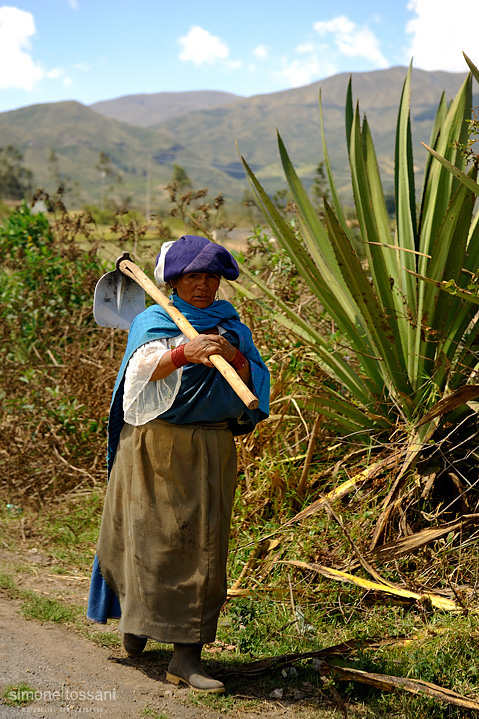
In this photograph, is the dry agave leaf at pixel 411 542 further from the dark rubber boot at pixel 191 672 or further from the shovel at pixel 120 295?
the shovel at pixel 120 295

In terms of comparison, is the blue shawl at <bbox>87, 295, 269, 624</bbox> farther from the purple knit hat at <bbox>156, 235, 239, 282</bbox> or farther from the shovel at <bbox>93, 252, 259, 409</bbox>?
the shovel at <bbox>93, 252, 259, 409</bbox>

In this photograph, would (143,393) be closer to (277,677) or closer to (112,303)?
(112,303)

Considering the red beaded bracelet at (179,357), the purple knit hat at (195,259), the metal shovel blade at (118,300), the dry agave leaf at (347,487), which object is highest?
the purple knit hat at (195,259)

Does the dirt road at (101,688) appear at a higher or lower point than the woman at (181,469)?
lower

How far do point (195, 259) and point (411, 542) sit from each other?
167cm

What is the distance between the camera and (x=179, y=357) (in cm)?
263

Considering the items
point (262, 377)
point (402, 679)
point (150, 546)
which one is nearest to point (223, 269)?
point (262, 377)

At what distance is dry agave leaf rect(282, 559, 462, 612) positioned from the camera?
3.17m

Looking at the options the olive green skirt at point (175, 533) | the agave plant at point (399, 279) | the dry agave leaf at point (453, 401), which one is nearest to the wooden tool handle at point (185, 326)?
the olive green skirt at point (175, 533)

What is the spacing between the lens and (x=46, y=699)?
2.57 m

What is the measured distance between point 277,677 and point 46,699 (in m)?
0.92

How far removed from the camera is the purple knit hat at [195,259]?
9.02 feet

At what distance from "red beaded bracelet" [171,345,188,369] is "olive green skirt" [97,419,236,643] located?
297mm

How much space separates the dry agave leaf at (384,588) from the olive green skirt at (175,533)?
2.31 ft
